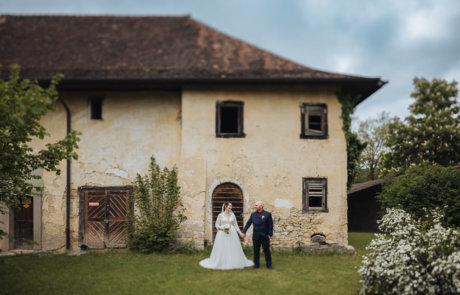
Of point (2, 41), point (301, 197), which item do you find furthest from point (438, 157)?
point (2, 41)

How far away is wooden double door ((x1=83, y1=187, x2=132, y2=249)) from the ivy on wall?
7.10 meters

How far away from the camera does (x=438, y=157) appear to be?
23.2 meters

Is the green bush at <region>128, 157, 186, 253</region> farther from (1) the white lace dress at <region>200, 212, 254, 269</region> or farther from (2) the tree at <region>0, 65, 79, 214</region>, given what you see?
(2) the tree at <region>0, 65, 79, 214</region>

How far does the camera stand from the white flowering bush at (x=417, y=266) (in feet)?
17.7

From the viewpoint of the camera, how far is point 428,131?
75.2 ft

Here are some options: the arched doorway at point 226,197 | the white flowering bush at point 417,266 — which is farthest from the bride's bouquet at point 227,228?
the white flowering bush at point 417,266

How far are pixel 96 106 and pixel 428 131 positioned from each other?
2019 centimetres

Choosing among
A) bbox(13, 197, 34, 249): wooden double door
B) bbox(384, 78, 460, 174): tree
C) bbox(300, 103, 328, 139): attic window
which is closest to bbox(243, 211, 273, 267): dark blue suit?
bbox(300, 103, 328, 139): attic window

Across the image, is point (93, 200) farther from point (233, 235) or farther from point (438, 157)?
point (438, 157)

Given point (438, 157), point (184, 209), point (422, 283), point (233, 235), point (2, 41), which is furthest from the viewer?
point (438, 157)

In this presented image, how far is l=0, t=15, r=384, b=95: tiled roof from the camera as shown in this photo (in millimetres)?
11383

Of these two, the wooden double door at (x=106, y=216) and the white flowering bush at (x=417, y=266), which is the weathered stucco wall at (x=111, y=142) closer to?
the wooden double door at (x=106, y=216)

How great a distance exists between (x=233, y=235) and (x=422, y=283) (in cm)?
417

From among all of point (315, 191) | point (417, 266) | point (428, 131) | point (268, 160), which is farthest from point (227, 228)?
point (428, 131)
